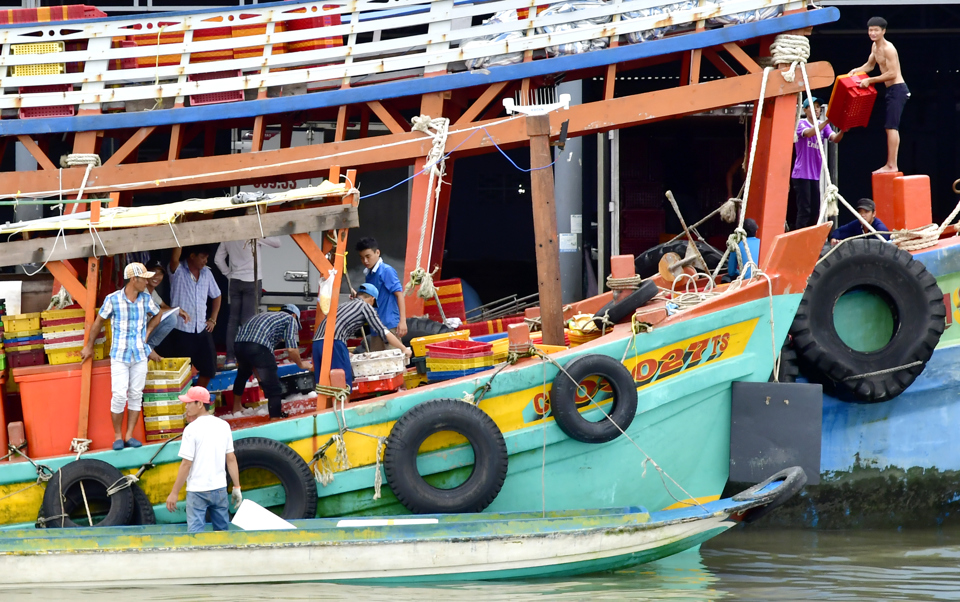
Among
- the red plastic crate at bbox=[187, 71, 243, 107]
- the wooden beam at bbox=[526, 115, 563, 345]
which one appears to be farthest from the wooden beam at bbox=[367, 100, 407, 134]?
the wooden beam at bbox=[526, 115, 563, 345]

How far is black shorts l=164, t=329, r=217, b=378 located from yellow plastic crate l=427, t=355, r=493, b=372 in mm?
2262

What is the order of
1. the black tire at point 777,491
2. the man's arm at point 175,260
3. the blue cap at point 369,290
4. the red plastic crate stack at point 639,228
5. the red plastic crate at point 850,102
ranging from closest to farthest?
the black tire at point 777,491 → the blue cap at point 369,290 → the man's arm at point 175,260 → the red plastic crate at point 850,102 → the red plastic crate stack at point 639,228

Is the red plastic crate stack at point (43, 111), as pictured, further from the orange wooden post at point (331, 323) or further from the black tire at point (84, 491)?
the black tire at point (84, 491)

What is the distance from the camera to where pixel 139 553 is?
6.96 meters

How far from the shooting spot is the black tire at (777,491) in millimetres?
7250

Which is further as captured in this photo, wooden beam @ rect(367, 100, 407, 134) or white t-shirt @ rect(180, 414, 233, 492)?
wooden beam @ rect(367, 100, 407, 134)

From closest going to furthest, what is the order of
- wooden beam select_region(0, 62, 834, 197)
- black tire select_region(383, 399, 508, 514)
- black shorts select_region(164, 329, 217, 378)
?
black tire select_region(383, 399, 508, 514), wooden beam select_region(0, 62, 834, 197), black shorts select_region(164, 329, 217, 378)

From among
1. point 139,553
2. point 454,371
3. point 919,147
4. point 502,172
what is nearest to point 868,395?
point 454,371

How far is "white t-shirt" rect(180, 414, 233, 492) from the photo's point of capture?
23.1ft

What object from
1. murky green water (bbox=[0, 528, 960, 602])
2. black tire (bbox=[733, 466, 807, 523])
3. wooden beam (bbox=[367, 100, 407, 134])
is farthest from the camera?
wooden beam (bbox=[367, 100, 407, 134])

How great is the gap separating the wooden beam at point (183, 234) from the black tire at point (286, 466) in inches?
57.4

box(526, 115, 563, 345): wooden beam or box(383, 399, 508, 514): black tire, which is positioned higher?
box(526, 115, 563, 345): wooden beam

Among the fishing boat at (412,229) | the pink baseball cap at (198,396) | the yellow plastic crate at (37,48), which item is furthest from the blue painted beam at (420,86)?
the pink baseball cap at (198,396)

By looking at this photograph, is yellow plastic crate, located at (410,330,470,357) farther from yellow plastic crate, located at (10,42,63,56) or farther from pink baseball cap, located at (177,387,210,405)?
yellow plastic crate, located at (10,42,63,56)
